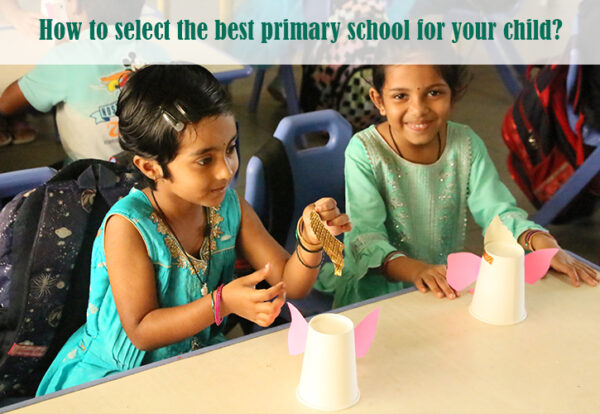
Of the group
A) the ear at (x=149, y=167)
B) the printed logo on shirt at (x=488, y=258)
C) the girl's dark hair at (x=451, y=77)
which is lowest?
the printed logo on shirt at (x=488, y=258)

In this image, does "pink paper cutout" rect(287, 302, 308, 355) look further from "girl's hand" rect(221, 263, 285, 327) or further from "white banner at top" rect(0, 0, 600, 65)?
"white banner at top" rect(0, 0, 600, 65)

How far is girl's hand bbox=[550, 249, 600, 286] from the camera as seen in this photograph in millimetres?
1346

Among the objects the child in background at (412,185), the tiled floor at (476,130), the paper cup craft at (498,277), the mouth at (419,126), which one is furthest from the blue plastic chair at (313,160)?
the tiled floor at (476,130)

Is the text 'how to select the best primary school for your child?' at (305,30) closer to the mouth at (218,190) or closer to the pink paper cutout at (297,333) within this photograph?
the mouth at (218,190)

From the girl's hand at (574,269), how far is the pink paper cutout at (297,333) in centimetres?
60

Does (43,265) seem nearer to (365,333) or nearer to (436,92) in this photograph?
(365,333)

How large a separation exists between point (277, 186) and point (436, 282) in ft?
1.78

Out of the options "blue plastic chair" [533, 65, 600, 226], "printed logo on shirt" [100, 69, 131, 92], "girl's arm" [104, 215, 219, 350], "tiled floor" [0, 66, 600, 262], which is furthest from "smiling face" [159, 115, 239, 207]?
"blue plastic chair" [533, 65, 600, 226]

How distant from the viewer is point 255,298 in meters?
1.09

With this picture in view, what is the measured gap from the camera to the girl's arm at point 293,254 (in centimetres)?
120

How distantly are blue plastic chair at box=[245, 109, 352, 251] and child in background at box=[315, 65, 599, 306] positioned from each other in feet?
0.47

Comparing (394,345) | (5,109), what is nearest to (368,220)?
(394,345)

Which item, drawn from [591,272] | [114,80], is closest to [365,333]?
[591,272]

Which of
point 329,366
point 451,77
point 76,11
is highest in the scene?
point 76,11
